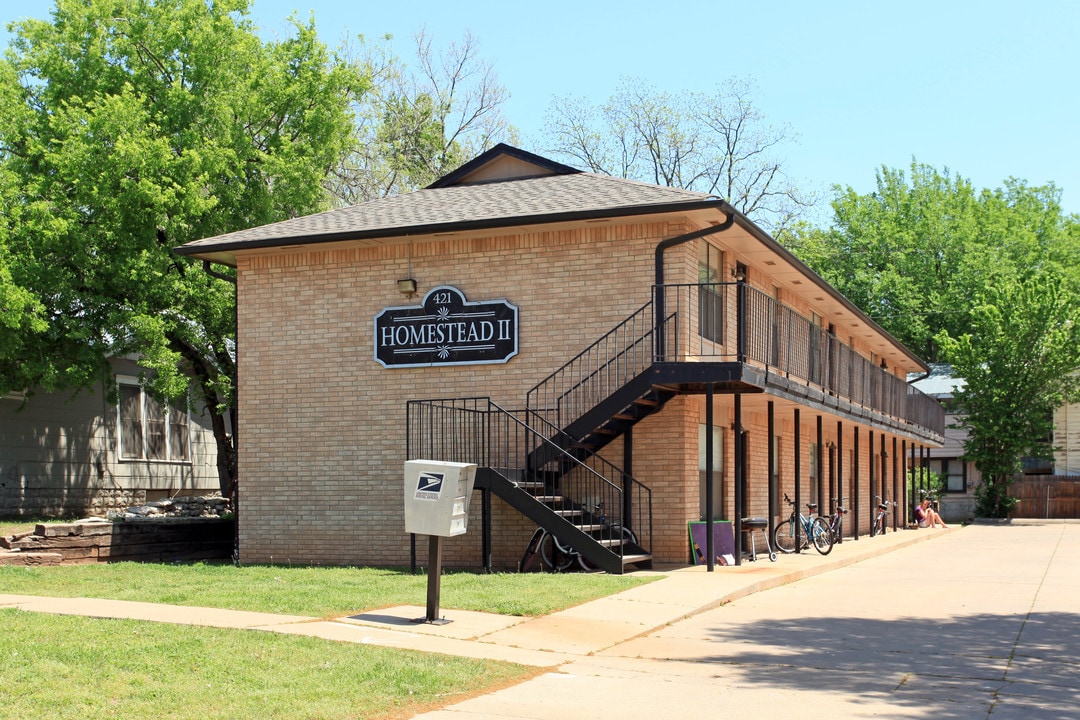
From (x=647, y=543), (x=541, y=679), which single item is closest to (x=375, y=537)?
(x=647, y=543)

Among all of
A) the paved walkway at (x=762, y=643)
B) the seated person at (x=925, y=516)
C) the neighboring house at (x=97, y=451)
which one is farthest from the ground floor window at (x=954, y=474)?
the paved walkway at (x=762, y=643)

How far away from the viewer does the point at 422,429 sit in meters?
18.4

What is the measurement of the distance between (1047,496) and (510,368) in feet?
111

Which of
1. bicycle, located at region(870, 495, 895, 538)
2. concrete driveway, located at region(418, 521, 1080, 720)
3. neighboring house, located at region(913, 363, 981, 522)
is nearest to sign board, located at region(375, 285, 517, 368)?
concrete driveway, located at region(418, 521, 1080, 720)

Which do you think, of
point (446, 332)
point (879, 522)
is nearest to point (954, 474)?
point (879, 522)

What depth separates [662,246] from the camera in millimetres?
17406

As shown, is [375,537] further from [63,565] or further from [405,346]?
[63,565]

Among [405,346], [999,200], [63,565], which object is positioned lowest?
[63,565]

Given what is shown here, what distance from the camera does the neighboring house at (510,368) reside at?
17172 millimetres

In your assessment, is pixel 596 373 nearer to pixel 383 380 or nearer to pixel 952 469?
pixel 383 380

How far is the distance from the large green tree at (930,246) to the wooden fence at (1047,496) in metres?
9.26

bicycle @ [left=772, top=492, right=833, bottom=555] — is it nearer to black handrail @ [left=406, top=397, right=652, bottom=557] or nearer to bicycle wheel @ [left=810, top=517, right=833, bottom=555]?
bicycle wheel @ [left=810, top=517, right=833, bottom=555]

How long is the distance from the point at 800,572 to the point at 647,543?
2221 millimetres

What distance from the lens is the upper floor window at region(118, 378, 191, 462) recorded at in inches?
1128
